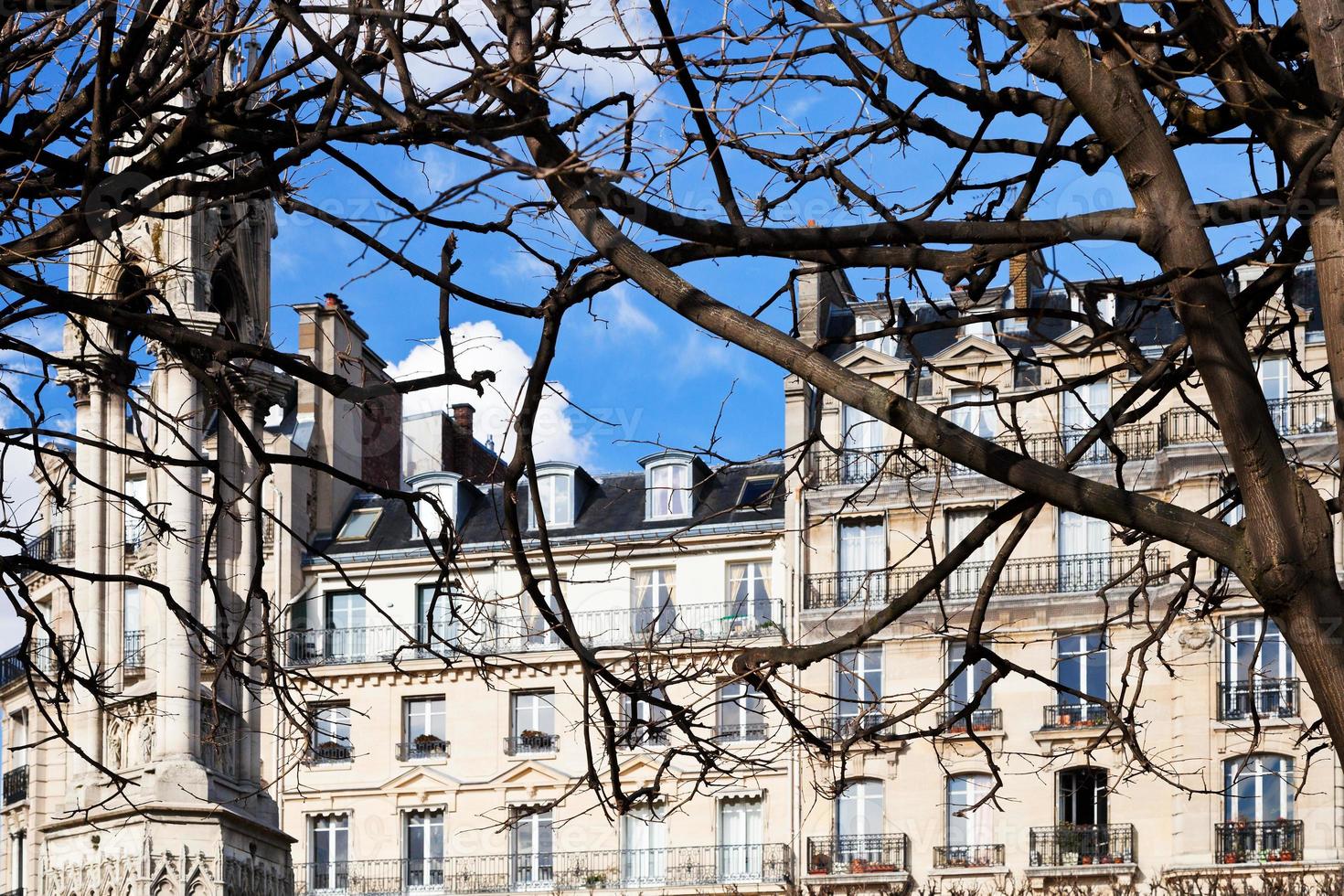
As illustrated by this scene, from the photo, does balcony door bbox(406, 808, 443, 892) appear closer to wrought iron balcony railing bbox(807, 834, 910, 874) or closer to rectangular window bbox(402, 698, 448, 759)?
rectangular window bbox(402, 698, 448, 759)

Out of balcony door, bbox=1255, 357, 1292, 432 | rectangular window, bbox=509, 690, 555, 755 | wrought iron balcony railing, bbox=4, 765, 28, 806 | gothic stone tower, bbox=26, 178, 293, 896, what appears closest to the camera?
gothic stone tower, bbox=26, 178, 293, 896

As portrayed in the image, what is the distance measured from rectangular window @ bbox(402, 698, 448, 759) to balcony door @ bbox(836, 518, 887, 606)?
8435 millimetres

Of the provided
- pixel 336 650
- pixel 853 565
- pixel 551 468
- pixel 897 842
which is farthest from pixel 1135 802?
pixel 336 650

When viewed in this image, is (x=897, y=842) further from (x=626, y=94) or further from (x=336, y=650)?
(x=626, y=94)

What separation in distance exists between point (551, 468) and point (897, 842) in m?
10.8

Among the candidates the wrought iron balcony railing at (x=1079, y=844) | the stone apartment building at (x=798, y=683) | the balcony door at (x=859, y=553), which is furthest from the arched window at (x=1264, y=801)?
the balcony door at (x=859, y=553)

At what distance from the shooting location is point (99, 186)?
21.5 ft

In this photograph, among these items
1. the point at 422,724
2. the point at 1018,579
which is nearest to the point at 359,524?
the point at 422,724

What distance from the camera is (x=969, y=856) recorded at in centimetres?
3844

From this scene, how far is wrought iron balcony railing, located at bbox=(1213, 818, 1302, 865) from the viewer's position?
119 feet

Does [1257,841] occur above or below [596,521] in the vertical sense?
below

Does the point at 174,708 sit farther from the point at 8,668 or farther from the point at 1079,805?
the point at 8,668

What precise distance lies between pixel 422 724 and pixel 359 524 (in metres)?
4.86

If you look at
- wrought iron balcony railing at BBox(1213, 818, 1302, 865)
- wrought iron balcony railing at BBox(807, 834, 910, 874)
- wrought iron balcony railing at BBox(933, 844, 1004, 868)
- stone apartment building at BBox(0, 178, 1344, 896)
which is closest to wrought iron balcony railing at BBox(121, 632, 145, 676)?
stone apartment building at BBox(0, 178, 1344, 896)
